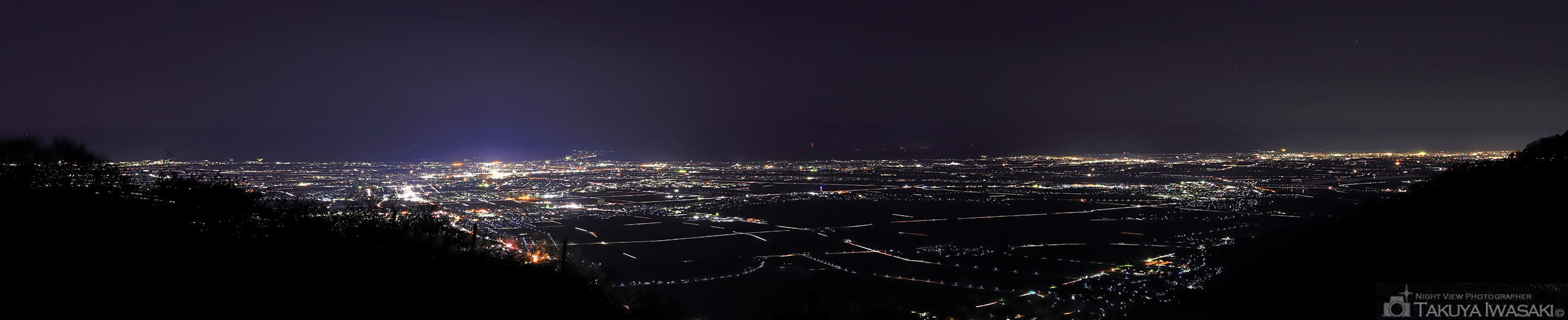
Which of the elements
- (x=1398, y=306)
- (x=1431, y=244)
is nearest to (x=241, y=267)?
(x=1398, y=306)

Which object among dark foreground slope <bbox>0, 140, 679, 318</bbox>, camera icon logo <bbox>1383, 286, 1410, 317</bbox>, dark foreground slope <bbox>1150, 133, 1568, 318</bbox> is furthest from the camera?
dark foreground slope <bbox>1150, 133, 1568, 318</bbox>

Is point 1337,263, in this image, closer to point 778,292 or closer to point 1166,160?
point 778,292

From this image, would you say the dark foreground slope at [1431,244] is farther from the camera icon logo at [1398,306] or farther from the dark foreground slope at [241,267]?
the dark foreground slope at [241,267]

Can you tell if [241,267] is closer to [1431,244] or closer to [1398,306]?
[1398,306]

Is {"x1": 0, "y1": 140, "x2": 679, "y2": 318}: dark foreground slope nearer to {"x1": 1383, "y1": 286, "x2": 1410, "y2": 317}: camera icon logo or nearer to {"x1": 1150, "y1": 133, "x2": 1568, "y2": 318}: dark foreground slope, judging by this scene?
{"x1": 1383, "y1": 286, "x2": 1410, "y2": 317}: camera icon logo

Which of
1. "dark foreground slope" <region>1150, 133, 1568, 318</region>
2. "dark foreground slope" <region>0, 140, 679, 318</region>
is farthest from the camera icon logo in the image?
"dark foreground slope" <region>0, 140, 679, 318</region>

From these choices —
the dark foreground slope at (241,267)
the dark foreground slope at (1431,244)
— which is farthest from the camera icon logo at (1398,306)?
the dark foreground slope at (241,267)
